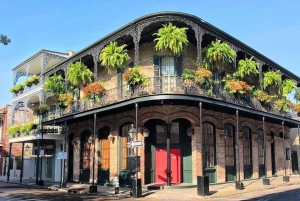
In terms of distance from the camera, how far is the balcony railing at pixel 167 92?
1556cm

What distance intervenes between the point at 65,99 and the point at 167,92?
29.3ft

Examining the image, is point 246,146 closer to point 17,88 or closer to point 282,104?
point 282,104

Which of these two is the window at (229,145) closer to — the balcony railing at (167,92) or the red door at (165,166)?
the balcony railing at (167,92)

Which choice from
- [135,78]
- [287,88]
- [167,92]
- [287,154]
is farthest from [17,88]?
[287,154]

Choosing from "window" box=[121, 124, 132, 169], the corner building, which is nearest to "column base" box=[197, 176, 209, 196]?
the corner building

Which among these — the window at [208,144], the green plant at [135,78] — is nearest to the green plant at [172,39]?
the green plant at [135,78]

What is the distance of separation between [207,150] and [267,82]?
7064 mm

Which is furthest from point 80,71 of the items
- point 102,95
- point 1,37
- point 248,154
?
point 248,154

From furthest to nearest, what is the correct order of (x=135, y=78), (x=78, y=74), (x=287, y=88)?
(x=287, y=88), (x=78, y=74), (x=135, y=78)

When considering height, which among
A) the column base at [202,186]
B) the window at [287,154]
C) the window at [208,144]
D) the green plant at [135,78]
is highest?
the green plant at [135,78]

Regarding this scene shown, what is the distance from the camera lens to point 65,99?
846 inches

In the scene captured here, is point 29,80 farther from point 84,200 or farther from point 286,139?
point 286,139

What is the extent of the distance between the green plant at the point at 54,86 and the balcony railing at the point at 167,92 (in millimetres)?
2280

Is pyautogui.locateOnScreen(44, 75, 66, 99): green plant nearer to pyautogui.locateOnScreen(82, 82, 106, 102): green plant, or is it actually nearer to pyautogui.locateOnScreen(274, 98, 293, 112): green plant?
pyautogui.locateOnScreen(82, 82, 106, 102): green plant
